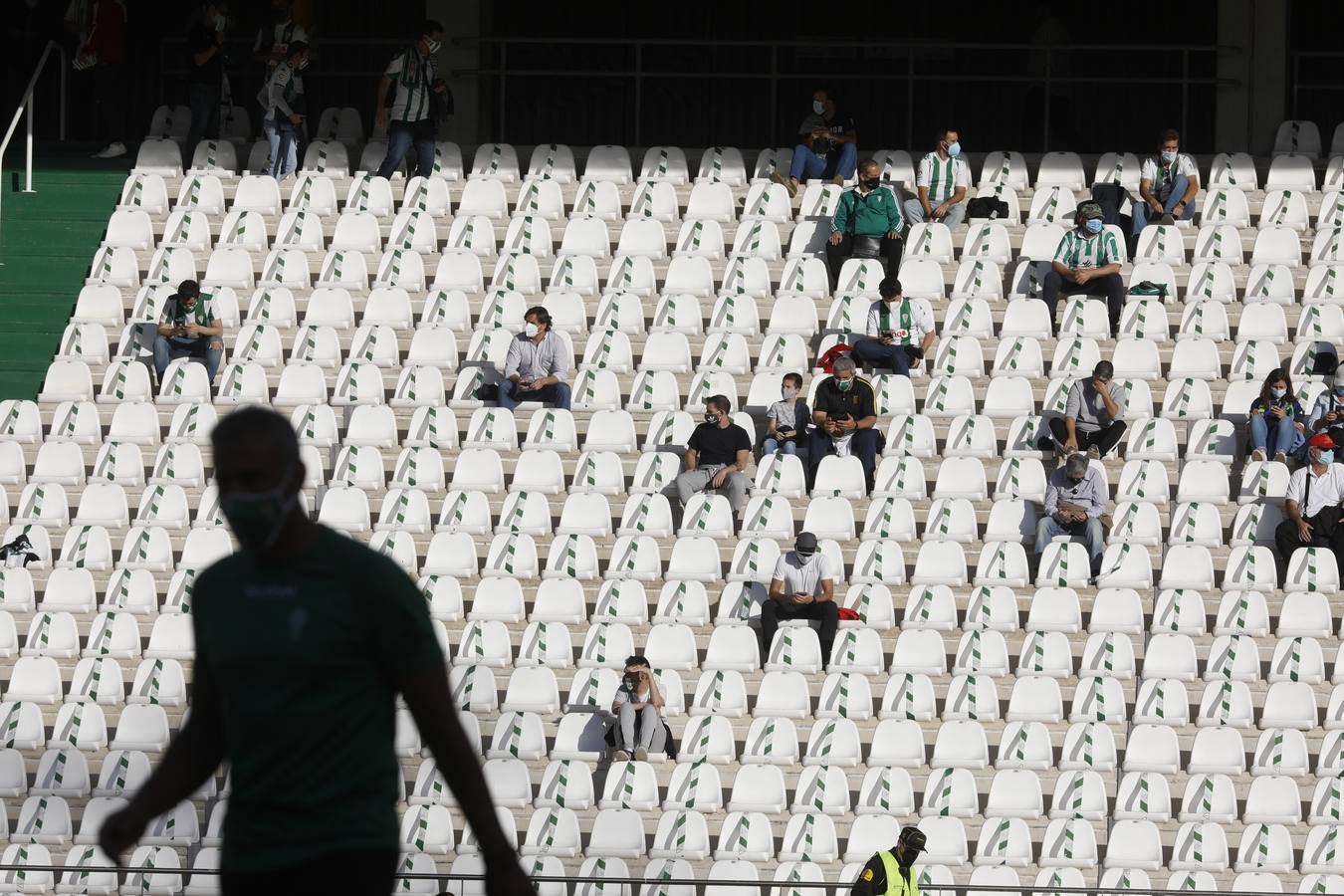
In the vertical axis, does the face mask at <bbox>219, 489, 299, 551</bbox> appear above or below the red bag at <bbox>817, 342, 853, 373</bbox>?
below

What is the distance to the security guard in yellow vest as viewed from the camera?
34.7ft

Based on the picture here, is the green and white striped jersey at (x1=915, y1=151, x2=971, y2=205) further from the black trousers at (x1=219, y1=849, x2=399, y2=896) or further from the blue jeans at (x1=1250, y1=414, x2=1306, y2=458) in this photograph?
the black trousers at (x1=219, y1=849, x2=399, y2=896)

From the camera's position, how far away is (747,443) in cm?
1469

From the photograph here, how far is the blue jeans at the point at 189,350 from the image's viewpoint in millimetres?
16125

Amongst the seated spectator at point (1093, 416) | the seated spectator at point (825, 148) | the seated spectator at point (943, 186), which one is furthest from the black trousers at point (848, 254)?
the seated spectator at point (1093, 416)

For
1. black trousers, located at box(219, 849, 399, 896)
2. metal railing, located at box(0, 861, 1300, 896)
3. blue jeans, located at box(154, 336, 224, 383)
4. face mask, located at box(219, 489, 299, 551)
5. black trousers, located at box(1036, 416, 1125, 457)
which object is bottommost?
metal railing, located at box(0, 861, 1300, 896)

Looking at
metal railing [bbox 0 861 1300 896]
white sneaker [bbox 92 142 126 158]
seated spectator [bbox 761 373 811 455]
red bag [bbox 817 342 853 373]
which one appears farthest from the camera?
white sneaker [bbox 92 142 126 158]

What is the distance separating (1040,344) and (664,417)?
2.80 m

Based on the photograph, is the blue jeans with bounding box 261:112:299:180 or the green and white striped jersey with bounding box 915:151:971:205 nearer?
the green and white striped jersey with bounding box 915:151:971:205

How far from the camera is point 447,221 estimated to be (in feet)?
58.8

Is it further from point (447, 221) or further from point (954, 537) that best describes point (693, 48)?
point (954, 537)

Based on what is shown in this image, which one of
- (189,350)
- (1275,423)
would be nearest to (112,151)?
(189,350)

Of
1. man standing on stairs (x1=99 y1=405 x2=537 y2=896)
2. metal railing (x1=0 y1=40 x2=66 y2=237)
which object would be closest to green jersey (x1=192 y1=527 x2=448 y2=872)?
man standing on stairs (x1=99 y1=405 x2=537 y2=896)

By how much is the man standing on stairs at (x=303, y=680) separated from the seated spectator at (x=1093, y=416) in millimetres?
11705
